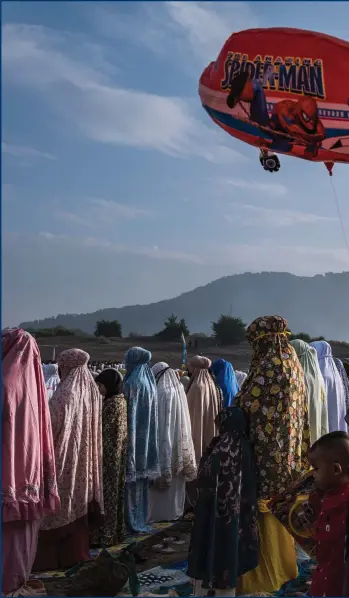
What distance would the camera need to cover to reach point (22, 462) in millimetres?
3162

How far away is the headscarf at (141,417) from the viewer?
5.46m

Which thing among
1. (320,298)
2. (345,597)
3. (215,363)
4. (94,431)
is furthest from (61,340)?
(320,298)

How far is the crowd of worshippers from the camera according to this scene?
9.55 ft

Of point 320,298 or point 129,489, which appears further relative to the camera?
point 320,298

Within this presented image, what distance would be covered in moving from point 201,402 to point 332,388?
1.34 meters

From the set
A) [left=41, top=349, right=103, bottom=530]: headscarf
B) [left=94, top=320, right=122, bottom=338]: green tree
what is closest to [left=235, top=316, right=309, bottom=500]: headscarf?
[left=41, top=349, right=103, bottom=530]: headscarf

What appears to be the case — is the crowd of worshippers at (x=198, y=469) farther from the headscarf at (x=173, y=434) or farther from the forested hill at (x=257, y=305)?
the forested hill at (x=257, y=305)

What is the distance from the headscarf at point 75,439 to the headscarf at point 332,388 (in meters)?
2.70

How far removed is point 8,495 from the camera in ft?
10.1

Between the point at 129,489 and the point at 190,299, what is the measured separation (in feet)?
451

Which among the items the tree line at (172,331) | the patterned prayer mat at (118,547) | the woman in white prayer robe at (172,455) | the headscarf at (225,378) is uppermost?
the tree line at (172,331)

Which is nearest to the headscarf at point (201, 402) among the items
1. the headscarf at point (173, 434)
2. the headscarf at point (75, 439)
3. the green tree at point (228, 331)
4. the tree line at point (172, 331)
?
the headscarf at point (173, 434)

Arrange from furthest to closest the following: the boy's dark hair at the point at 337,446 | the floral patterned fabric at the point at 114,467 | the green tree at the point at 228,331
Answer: the green tree at the point at 228,331
the floral patterned fabric at the point at 114,467
the boy's dark hair at the point at 337,446

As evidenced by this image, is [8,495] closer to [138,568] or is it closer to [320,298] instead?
[138,568]
